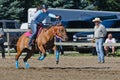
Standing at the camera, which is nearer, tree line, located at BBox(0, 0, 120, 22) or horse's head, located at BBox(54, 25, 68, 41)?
horse's head, located at BBox(54, 25, 68, 41)

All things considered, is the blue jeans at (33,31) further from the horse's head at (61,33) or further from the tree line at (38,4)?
the tree line at (38,4)

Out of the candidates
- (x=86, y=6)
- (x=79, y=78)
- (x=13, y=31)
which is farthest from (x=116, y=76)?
(x=86, y=6)

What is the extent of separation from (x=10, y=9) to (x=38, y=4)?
12.7 ft

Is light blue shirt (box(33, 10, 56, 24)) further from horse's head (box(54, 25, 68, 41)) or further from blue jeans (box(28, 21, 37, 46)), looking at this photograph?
horse's head (box(54, 25, 68, 41))

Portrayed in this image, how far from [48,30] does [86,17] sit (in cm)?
1976

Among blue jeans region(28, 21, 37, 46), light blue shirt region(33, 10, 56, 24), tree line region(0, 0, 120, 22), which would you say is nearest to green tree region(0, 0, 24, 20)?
tree line region(0, 0, 120, 22)

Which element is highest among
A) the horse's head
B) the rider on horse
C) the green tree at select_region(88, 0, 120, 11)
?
the rider on horse

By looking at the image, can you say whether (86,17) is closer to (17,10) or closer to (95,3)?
(17,10)

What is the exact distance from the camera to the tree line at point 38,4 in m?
43.2

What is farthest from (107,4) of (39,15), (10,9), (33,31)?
(39,15)

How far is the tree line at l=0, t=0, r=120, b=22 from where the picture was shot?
43.2 metres

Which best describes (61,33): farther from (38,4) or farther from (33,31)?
(38,4)

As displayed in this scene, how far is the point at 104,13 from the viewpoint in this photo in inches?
1528

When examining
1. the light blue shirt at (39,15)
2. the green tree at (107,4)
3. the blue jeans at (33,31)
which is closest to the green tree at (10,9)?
the green tree at (107,4)
